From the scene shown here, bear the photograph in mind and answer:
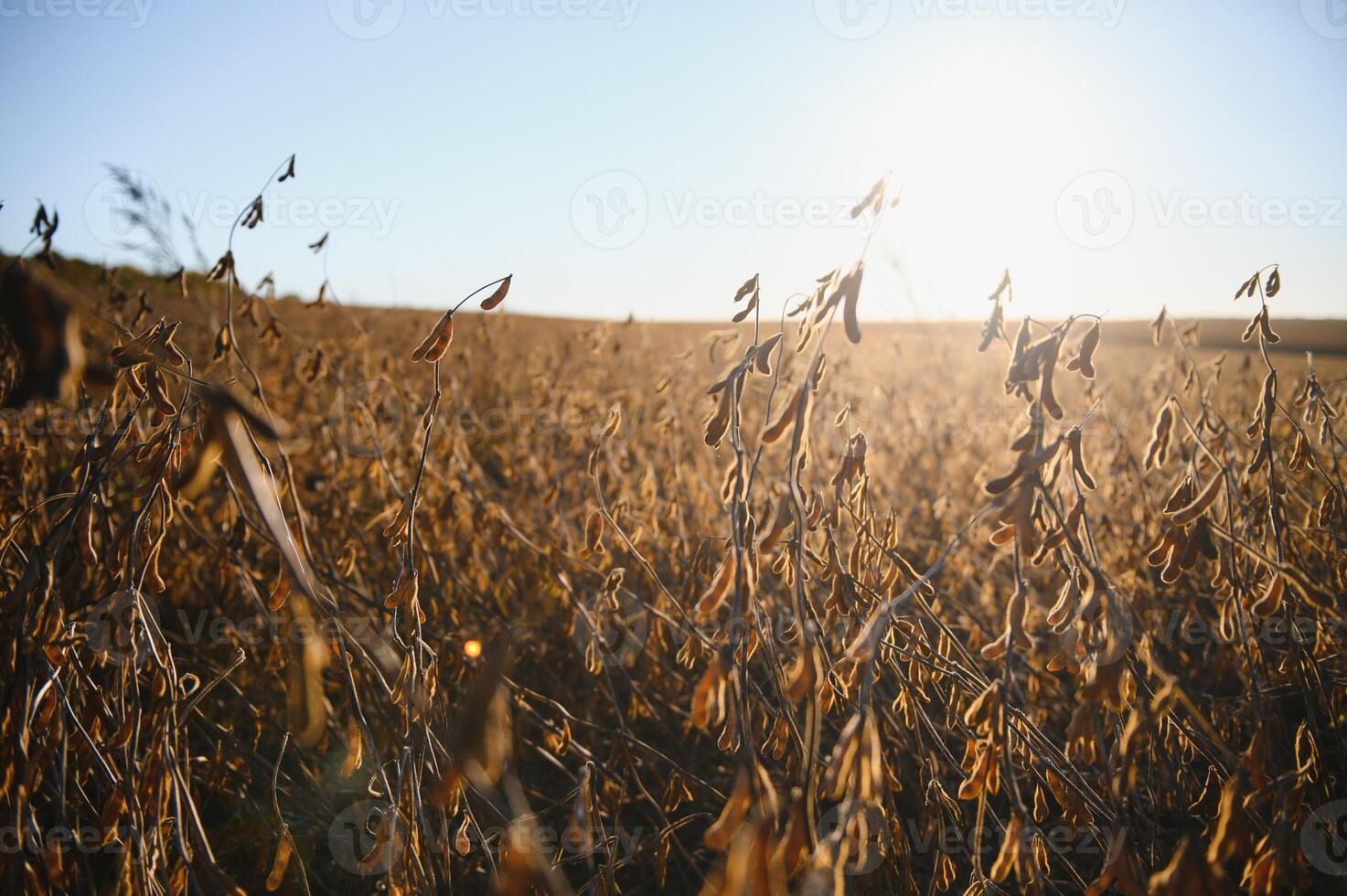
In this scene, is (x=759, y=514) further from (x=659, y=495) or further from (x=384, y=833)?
(x=384, y=833)

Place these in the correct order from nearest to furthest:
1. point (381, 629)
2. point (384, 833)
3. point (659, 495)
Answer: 1. point (384, 833)
2. point (381, 629)
3. point (659, 495)

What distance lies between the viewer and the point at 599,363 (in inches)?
223

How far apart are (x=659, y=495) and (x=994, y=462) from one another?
4.72 ft

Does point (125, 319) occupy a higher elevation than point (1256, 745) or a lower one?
higher

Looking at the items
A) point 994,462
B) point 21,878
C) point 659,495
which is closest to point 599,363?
point 659,495

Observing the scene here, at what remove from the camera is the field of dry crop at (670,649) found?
39.4 inches

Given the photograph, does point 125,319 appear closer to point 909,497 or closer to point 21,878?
point 21,878

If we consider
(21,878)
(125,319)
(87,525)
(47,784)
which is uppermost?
(125,319)

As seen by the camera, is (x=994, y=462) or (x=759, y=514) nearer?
(x=994, y=462)

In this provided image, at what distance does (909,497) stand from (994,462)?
115 cm

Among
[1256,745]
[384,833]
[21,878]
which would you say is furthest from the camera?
[384,833]

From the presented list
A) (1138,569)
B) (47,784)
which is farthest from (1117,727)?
(47,784)

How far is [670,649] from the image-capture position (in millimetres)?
2822

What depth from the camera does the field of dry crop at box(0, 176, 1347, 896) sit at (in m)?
1.00
